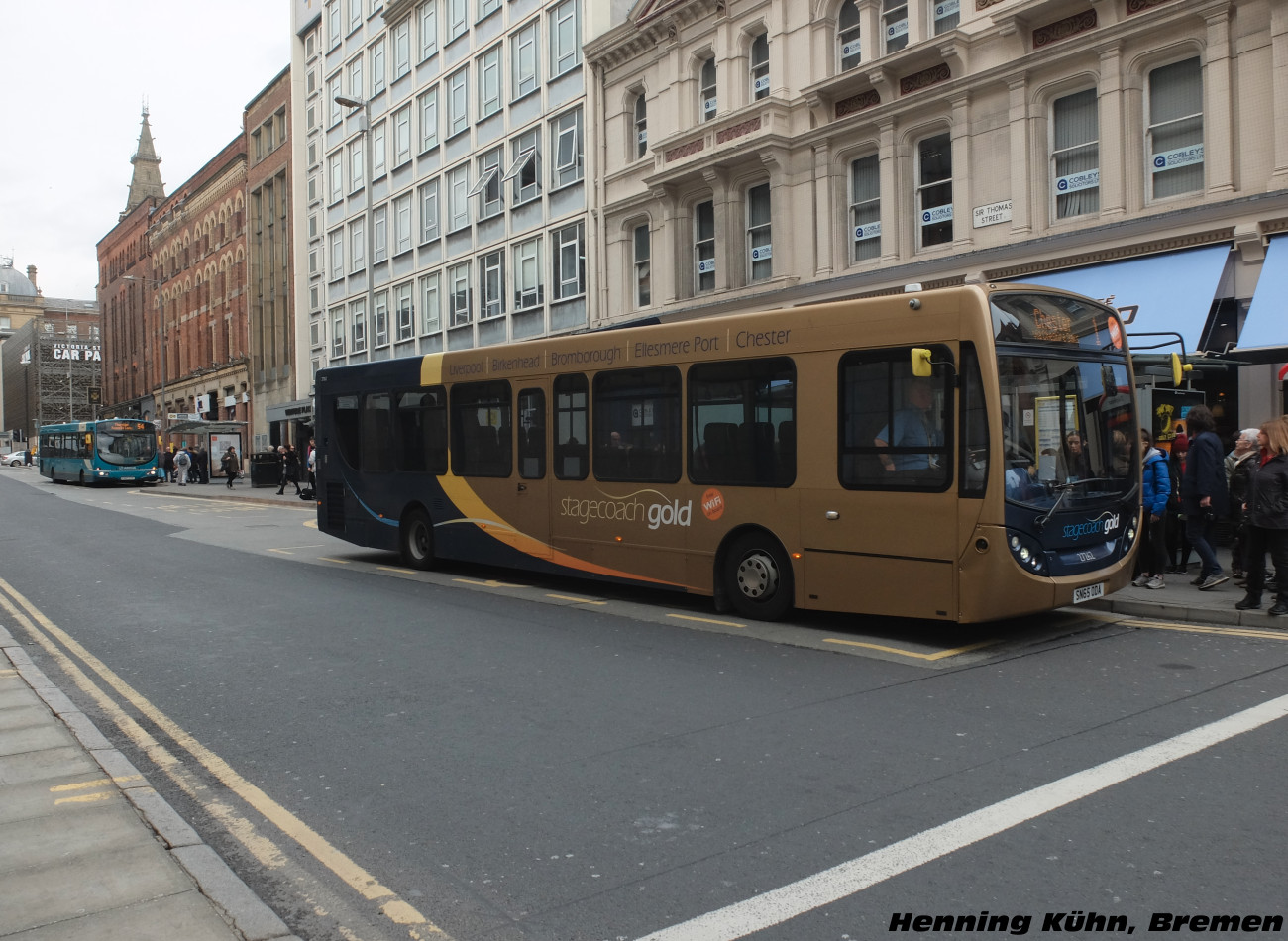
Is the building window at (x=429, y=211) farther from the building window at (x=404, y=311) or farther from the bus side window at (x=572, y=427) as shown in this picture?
the bus side window at (x=572, y=427)

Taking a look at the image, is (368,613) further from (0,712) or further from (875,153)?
(875,153)

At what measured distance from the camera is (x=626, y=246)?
93.8ft

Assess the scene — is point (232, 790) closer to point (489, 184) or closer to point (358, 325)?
point (489, 184)

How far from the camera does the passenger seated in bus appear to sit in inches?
334

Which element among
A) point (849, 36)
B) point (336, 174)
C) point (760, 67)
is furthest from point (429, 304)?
point (849, 36)

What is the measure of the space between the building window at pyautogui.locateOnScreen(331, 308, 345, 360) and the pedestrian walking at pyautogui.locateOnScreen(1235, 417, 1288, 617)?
42.4 metres

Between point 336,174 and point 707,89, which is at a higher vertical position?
point 336,174

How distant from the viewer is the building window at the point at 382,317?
4291cm

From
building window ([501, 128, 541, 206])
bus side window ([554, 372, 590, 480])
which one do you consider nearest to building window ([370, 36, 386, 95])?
building window ([501, 128, 541, 206])

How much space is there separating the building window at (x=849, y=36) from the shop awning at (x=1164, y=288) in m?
7.51

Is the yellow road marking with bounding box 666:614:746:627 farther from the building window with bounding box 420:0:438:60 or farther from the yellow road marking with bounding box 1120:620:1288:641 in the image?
the building window with bounding box 420:0:438:60

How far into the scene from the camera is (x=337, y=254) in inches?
1887

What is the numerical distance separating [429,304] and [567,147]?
10.7m

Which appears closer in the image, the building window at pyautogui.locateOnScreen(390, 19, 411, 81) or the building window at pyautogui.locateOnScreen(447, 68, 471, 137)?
the building window at pyautogui.locateOnScreen(447, 68, 471, 137)
